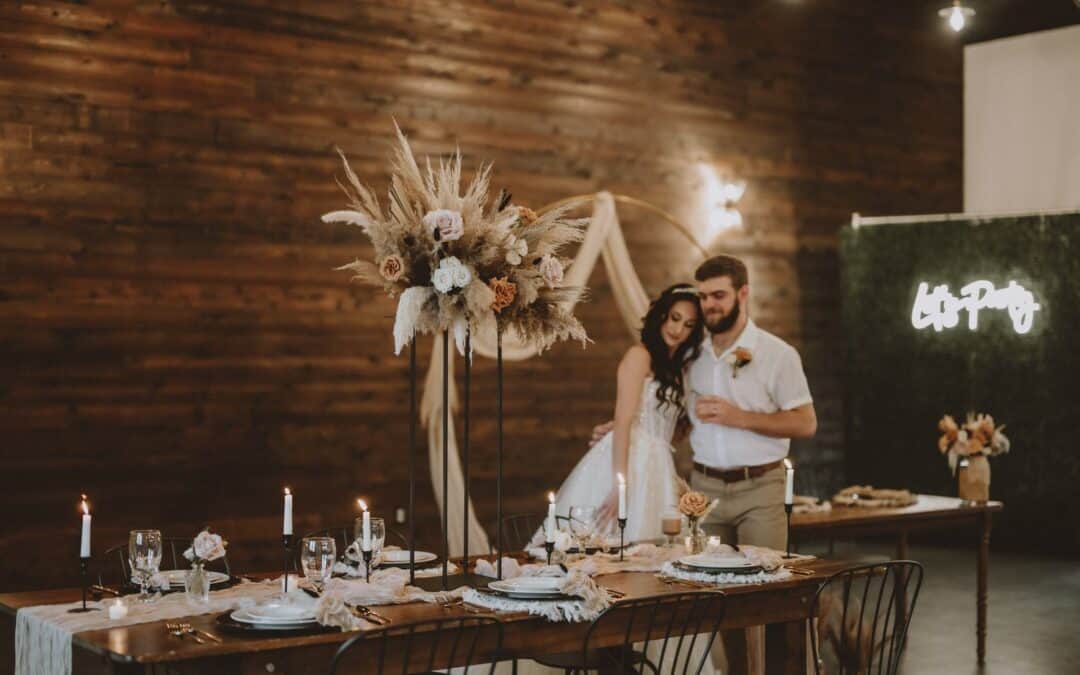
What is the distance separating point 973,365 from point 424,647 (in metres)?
7.72

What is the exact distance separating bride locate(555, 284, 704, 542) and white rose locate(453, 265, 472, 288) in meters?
2.01

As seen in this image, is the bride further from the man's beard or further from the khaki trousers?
the khaki trousers

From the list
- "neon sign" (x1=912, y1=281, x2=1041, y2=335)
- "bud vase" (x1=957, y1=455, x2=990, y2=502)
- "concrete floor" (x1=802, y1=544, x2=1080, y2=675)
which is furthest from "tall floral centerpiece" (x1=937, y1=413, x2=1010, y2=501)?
"neon sign" (x1=912, y1=281, x2=1041, y2=335)

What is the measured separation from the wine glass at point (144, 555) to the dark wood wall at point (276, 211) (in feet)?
12.2

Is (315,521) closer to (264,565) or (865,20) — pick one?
(264,565)

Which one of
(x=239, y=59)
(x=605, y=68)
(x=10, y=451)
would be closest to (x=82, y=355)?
(x=10, y=451)

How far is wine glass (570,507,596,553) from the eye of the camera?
179 inches

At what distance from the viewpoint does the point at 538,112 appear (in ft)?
30.5

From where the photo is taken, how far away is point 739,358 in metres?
5.52

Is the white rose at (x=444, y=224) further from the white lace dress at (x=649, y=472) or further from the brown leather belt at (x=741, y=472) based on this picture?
the white lace dress at (x=649, y=472)

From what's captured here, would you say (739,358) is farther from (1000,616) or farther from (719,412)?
(1000,616)

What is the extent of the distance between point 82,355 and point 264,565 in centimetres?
163

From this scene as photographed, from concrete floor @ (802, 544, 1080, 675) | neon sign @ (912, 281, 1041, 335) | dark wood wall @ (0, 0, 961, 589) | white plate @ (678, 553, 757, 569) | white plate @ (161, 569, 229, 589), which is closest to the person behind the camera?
white plate @ (161, 569, 229, 589)

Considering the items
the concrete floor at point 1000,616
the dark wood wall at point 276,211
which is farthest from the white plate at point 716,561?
the dark wood wall at point 276,211
